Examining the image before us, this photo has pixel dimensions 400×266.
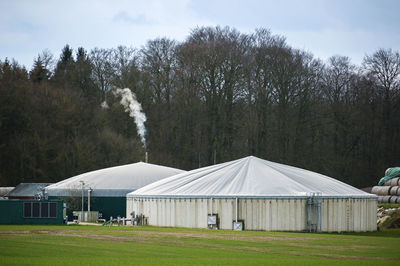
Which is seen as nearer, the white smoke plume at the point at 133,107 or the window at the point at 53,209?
the window at the point at 53,209

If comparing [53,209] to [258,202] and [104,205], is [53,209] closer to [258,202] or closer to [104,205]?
[258,202]

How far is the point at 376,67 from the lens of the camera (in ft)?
273

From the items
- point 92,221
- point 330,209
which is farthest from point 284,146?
point 330,209

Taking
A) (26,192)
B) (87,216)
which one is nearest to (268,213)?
(87,216)

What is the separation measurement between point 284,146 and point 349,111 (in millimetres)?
8877

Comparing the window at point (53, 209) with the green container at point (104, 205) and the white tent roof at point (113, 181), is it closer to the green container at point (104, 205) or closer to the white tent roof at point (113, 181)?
the white tent roof at point (113, 181)

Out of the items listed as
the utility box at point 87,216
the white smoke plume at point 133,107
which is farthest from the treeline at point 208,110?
the utility box at point 87,216

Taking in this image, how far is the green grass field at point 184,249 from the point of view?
25.1 meters

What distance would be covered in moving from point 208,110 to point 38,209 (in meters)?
35.9

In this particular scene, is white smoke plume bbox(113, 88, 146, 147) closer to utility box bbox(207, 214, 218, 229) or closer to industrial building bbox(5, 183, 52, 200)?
industrial building bbox(5, 183, 52, 200)

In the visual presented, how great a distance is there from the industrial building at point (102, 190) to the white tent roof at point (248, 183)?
10.3 metres

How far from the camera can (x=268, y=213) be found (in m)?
45.1

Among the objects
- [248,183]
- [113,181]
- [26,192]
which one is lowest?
[26,192]

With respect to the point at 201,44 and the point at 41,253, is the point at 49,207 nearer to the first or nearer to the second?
the point at 41,253
